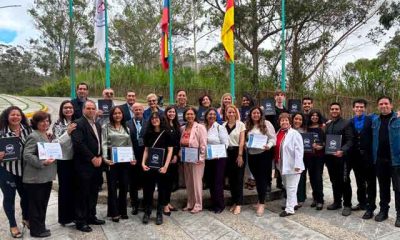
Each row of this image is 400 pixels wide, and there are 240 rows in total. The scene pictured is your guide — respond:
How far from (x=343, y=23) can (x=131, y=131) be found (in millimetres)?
16052

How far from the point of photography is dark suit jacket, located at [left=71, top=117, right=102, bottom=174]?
196 inches

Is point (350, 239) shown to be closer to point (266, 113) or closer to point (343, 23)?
point (266, 113)

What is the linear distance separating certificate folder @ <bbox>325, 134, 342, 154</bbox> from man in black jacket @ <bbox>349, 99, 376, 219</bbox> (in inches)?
10.3

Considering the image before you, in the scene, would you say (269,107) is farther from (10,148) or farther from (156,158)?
(10,148)

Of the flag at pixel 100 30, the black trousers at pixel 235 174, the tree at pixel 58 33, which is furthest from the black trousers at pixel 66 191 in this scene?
the tree at pixel 58 33

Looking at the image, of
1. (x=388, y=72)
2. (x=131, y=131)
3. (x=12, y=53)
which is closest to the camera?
(x=131, y=131)

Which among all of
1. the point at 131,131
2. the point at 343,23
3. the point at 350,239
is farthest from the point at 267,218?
the point at 343,23

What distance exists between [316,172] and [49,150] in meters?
3.85

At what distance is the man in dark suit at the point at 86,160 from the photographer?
197 inches

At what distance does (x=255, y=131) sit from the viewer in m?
5.92

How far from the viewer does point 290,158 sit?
19.1ft

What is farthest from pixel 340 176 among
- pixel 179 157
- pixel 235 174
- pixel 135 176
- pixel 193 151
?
pixel 135 176

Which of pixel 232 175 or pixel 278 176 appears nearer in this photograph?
pixel 232 175

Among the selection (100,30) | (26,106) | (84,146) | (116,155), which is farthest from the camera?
(26,106)
